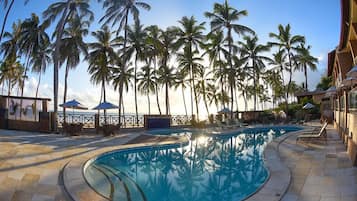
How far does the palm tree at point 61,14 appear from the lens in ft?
49.6

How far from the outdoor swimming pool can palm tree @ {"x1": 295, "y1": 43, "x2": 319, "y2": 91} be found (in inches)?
835

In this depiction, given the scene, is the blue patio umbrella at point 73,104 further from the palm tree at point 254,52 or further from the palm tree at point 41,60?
the palm tree at point 254,52

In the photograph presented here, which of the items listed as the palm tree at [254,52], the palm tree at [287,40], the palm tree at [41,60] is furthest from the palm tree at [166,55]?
the palm tree at [287,40]

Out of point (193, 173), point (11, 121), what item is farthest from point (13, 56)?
point (193, 173)

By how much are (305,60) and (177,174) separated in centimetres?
2749

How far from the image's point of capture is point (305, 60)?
97.3ft

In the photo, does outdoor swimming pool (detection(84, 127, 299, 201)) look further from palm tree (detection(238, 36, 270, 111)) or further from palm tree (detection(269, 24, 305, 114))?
palm tree (detection(269, 24, 305, 114))

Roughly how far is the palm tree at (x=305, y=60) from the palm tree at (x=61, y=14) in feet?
74.1

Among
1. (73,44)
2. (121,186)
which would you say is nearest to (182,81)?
(73,44)

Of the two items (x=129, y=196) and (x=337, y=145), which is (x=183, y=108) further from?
(x=129, y=196)

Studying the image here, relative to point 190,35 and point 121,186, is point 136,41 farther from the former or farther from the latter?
point 121,186

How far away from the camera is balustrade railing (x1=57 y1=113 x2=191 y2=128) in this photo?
1766 centimetres

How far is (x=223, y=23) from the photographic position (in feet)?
78.0

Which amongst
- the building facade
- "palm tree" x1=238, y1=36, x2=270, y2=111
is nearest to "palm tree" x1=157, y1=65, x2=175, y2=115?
"palm tree" x1=238, y1=36, x2=270, y2=111
